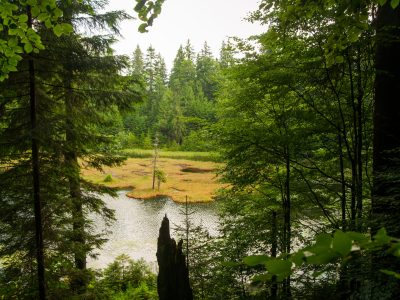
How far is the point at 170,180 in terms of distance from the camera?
30266 millimetres

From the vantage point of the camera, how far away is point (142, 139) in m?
55.1

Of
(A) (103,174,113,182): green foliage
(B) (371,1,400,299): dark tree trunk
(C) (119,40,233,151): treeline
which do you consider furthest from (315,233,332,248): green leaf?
(C) (119,40,233,151): treeline

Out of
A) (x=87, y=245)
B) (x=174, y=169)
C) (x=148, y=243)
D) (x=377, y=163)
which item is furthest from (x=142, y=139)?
(x=377, y=163)

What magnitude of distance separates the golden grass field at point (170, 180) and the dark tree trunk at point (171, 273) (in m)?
14.4

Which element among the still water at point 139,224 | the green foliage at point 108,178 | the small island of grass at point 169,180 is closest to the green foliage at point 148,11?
the still water at point 139,224

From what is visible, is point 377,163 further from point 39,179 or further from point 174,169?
point 174,169

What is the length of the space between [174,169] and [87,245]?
29284 millimetres

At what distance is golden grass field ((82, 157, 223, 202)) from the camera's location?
2488cm

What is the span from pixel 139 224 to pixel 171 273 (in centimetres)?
1420

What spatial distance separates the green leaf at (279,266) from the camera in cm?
64

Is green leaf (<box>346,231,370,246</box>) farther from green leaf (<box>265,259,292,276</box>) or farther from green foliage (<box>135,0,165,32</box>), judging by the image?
green foliage (<box>135,0,165,32</box>)

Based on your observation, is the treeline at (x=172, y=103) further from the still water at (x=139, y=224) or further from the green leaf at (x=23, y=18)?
the green leaf at (x=23, y=18)

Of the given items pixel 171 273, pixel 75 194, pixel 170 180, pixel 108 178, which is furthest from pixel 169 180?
pixel 171 273

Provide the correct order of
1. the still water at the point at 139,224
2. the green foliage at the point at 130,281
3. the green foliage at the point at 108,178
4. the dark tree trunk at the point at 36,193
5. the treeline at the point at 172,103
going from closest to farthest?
1. the dark tree trunk at the point at 36,193
2. the green foliage at the point at 130,281
3. the still water at the point at 139,224
4. the green foliage at the point at 108,178
5. the treeline at the point at 172,103
